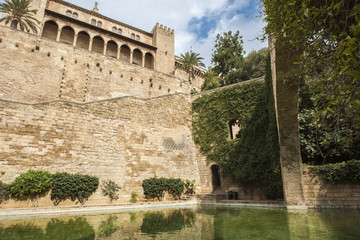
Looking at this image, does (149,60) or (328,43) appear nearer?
(328,43)

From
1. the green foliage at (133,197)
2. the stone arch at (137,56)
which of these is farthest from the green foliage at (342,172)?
the stone arch at (137,56)

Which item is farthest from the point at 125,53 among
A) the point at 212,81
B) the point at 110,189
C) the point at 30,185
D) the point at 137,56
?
the point at 30,185

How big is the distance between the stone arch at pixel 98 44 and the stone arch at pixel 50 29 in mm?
4411

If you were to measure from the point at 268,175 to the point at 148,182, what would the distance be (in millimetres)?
6745

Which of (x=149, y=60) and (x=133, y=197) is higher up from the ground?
(x=149, y=60)

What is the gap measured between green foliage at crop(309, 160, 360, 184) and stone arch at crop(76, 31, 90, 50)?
2859 cm

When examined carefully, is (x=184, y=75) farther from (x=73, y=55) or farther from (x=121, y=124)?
(x=121, y=124)

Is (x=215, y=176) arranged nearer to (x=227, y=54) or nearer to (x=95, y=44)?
(x=227, y=54)

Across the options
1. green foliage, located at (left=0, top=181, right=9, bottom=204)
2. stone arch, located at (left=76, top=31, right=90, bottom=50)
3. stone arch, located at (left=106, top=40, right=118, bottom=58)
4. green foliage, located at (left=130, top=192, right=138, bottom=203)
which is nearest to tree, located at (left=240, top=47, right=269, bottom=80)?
stone arch, located at (left=106, top=40, right=118, bottom=58)

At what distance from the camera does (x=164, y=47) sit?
33219 millimetres

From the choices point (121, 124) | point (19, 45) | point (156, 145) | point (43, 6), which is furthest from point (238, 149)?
point (43, 6)

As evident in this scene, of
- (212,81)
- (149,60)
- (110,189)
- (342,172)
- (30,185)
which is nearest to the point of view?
(30,185)

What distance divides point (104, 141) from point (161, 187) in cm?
418

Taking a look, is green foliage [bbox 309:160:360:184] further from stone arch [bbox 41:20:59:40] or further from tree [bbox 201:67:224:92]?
stone arch [bbox 41:20:59:40]
